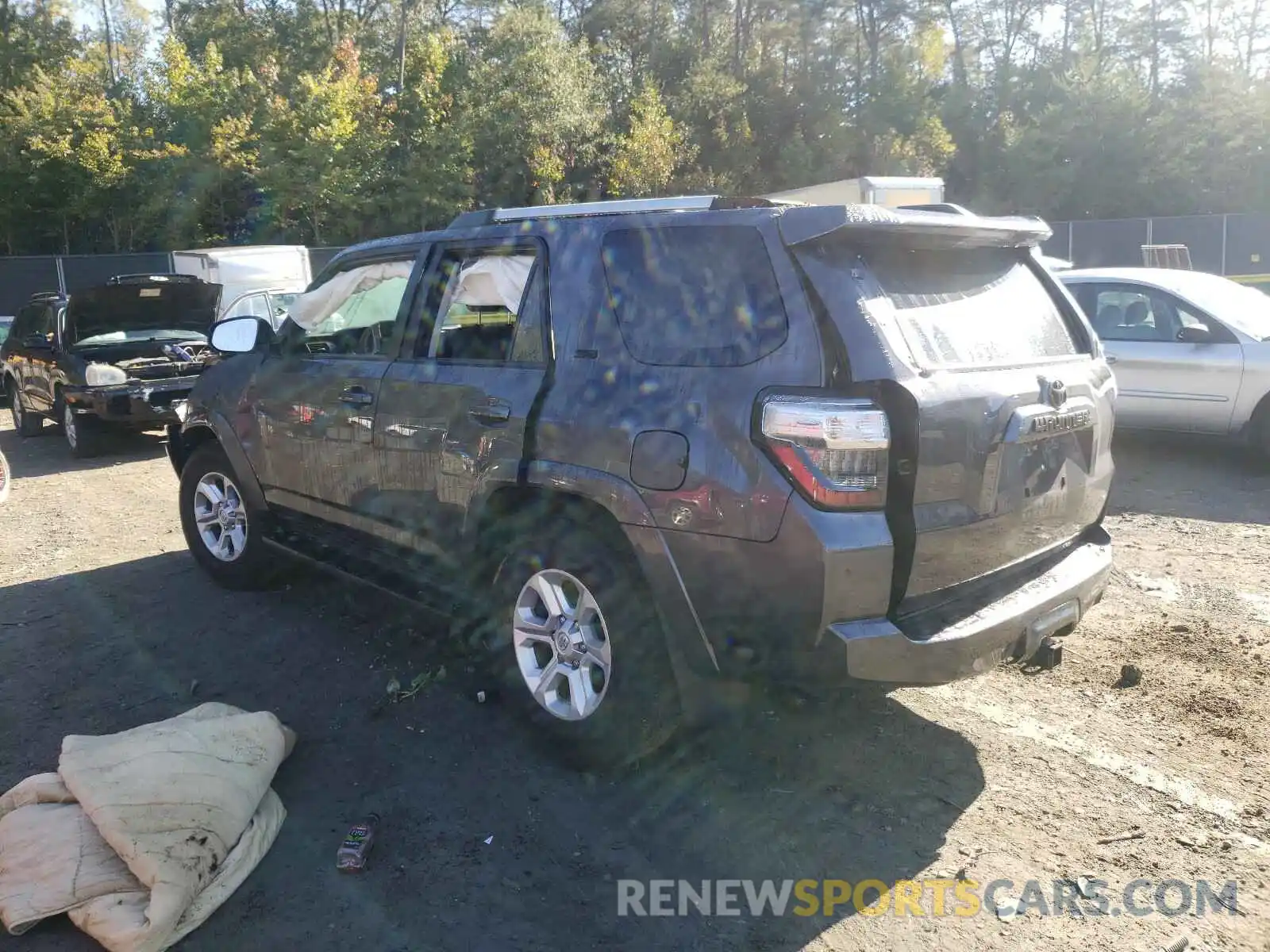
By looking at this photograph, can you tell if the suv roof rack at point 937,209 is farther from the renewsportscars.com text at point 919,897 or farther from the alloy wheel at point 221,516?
the alloy wheel at point 221,516

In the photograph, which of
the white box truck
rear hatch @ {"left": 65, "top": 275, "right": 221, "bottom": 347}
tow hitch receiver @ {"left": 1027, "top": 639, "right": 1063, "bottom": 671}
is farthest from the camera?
the white box truck

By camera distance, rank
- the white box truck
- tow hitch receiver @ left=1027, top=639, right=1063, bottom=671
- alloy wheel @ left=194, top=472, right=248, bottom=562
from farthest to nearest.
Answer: the white box truck < alloy wheel @ left=194, top=472, right=248, bottom=562 < tow hitch receiver @ left=1027, top=639, right=1063, bottom=671

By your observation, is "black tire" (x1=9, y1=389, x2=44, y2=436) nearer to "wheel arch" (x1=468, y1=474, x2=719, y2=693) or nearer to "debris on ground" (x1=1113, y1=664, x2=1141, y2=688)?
"wheel arch" (x1=468, y1=474, x2=719, y2=693)

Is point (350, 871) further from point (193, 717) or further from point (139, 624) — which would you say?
point (139, 624)

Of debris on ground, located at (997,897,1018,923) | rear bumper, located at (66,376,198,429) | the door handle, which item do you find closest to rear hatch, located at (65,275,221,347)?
rear bumper, located at (66,376,198,429)

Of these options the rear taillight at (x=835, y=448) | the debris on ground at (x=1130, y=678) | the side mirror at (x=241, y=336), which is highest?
the side mirror at (x=241, y=336)

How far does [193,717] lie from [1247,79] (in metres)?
49.3

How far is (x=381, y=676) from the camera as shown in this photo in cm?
450

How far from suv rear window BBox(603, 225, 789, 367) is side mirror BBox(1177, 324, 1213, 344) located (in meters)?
6.35

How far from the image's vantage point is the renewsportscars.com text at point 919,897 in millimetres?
2826

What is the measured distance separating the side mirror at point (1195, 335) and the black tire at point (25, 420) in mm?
12285

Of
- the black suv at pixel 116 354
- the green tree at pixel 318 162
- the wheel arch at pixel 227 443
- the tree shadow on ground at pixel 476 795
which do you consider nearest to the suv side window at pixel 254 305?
the black suv at pixel 116 354

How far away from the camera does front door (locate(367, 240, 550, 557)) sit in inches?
146

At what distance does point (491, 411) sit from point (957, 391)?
1673 mm
